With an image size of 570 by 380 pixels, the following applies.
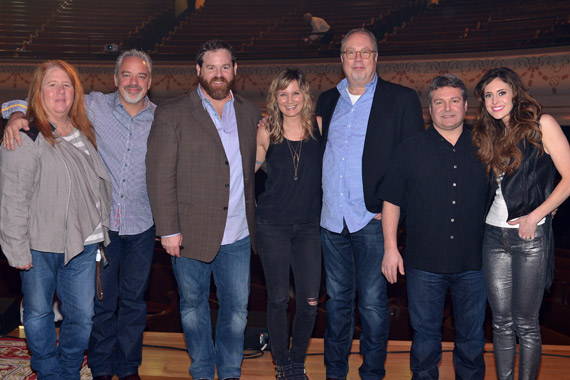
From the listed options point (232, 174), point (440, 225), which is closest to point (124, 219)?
point (232, 174)

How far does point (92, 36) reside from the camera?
33.3 feet

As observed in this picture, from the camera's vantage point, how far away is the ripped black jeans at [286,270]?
2496mm

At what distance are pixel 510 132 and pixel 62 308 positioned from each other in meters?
2.05

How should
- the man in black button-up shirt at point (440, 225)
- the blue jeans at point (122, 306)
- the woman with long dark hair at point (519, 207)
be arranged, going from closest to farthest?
the woman with long dark hair at point (519, 207), the man in black button-up shirt at point (440, 225), the blue jeans at point (122, 306)

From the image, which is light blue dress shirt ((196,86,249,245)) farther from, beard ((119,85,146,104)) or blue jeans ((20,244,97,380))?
blue jeans ((20,244,97,380))

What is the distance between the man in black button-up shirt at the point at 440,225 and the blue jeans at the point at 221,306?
0.68 metres

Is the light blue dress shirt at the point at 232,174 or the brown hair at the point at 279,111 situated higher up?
the brown hair at the point at 279,111

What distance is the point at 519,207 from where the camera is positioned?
2.18m

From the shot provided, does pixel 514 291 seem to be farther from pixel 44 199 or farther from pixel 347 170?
pixel 44 199

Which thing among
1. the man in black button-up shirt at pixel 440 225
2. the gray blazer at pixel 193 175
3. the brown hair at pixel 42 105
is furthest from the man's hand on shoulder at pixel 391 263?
the brown hair at pixel 42 105

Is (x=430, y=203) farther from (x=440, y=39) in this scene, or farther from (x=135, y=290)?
(x=440, y=39)

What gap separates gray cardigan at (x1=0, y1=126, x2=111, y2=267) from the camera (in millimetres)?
2176

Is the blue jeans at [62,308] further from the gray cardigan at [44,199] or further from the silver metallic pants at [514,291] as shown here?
the silver metallic pants at [514,291]

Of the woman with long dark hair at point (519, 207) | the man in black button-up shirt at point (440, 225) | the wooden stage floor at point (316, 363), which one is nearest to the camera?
the woman with long dark hair at point (519, 207)
